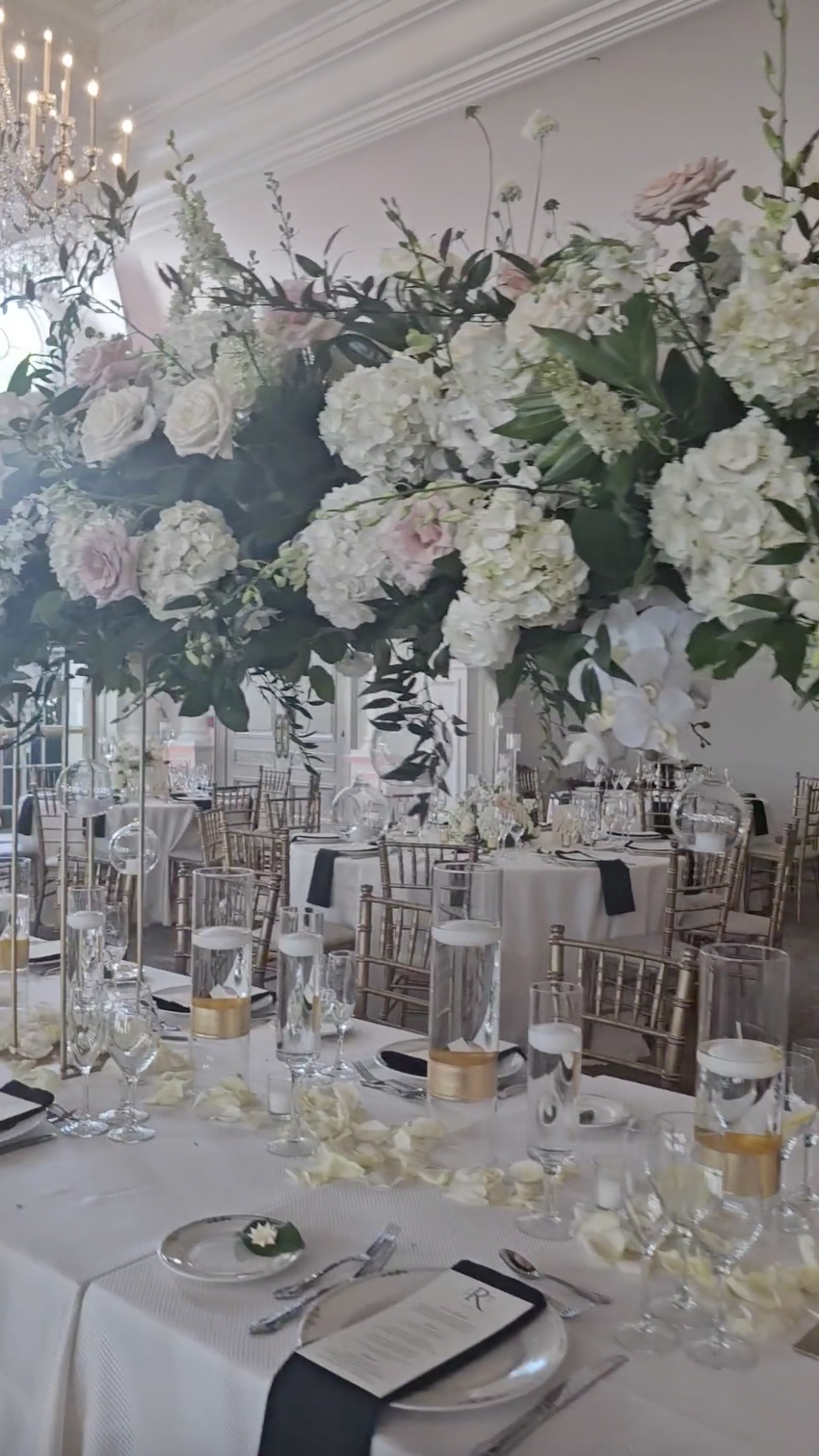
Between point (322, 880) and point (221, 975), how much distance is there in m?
2.91

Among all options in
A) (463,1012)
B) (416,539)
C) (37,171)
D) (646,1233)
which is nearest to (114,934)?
(463,1012)

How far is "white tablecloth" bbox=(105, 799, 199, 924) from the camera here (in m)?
6.59

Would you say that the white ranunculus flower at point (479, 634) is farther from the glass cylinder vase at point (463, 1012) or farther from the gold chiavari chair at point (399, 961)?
the gold chiavari chair at point (399, 961)

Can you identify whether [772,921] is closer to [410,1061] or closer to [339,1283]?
[410,1061]

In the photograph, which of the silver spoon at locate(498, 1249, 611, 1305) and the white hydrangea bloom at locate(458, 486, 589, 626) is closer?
the white hydrangea bloom at locate(458, 486, 589, 626)

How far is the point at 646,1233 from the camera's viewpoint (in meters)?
1.21

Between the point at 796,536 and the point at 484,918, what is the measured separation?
83 cm

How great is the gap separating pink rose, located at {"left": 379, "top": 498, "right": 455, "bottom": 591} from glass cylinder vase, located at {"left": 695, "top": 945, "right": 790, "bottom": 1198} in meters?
0.59

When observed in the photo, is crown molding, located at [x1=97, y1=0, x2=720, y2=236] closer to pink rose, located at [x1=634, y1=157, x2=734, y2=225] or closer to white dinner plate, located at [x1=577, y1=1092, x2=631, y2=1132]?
pink rose, located at [x1=634, y1=157, x2=734, y2=225]

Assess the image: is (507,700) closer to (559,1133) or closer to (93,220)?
(559,1133)

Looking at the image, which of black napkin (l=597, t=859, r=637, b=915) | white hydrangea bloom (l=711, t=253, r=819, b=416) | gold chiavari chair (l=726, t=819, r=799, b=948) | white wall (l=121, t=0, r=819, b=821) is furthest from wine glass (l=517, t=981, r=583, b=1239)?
black napkin (l=597, t=859, r=637, b=915)

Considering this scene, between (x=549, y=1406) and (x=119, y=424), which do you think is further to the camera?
(x=119, y=424)

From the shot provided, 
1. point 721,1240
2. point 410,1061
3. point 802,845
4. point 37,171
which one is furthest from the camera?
point 802,845

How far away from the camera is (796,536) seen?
873 millimetres
